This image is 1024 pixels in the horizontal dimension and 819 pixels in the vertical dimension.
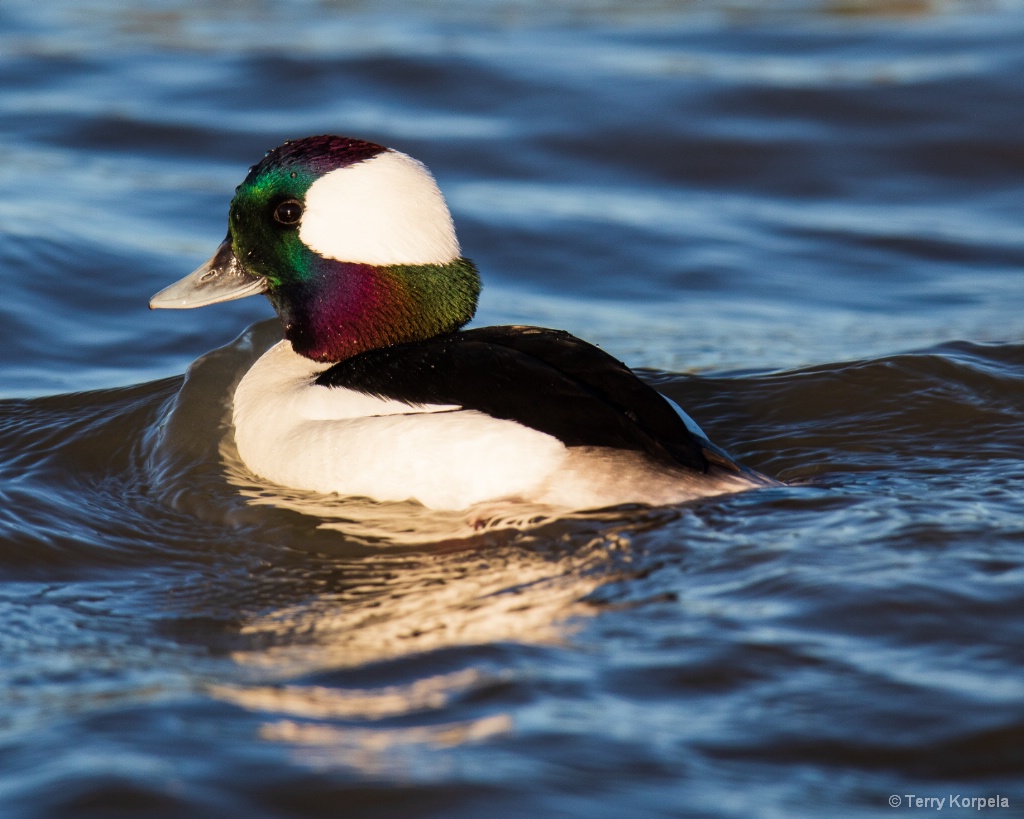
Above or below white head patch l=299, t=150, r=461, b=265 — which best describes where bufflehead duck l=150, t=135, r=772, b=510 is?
below

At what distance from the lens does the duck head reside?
205 inches

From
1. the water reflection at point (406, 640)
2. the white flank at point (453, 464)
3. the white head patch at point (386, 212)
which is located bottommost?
the water reflection at point (406, 640)

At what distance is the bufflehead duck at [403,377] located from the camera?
14.9 feet

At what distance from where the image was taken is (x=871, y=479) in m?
4.93

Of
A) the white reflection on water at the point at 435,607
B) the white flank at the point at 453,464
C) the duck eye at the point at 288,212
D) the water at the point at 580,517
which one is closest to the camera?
the water at the point at 580,517

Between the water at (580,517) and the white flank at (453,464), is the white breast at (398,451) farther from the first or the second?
the water at (580,517)

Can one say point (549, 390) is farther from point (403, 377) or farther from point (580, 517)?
point (403, 377)

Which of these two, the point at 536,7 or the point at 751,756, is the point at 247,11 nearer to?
the point at 536,7

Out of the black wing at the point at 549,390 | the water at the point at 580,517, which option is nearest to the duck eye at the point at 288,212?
the black wing at the point at 549,390

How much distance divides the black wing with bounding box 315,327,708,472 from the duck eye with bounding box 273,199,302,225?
78 centimetres

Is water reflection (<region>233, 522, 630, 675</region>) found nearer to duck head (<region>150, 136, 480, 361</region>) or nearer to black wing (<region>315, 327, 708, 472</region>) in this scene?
black wing (<region>315, 327, 708, 472</region>)

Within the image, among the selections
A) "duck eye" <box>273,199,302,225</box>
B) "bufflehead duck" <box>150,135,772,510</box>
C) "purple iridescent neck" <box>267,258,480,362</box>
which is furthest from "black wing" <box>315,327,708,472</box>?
"duck eye" <box>273,199,302,225</box>

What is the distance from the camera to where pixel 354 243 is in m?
5.25

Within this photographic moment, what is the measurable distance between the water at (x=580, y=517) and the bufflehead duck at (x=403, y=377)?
0.49 feet
